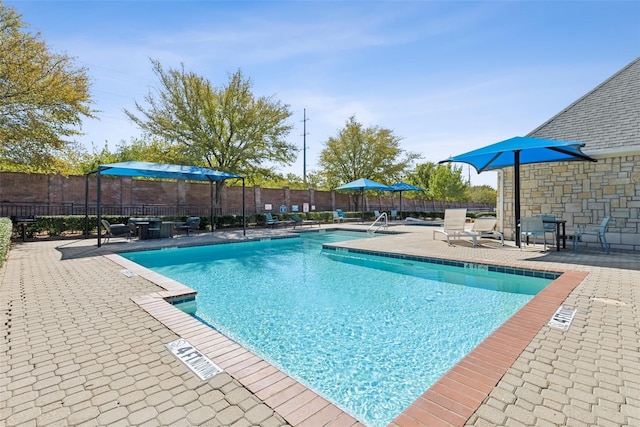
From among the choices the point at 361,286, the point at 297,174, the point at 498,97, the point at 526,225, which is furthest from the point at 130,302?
the point at 297,174

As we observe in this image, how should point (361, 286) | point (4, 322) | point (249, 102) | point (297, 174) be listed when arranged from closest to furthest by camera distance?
point (4, 322) < point (361, 286) < point (249, 102) < point (297, 174)

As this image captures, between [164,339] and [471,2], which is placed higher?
[471,2]

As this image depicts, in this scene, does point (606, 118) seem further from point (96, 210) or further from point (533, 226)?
point (96, 210)

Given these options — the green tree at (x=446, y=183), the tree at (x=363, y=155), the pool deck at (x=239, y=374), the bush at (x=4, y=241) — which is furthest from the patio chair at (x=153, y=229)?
the green tree at (x=446, y=183)

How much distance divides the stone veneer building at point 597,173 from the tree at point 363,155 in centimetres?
1476

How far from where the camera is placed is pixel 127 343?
262 cm

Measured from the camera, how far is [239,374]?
212 centimetres

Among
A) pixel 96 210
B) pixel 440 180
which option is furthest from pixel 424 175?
pixel 96 210

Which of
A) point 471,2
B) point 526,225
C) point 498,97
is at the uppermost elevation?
point 471,2

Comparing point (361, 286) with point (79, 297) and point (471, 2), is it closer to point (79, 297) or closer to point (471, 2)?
point (79, 297)

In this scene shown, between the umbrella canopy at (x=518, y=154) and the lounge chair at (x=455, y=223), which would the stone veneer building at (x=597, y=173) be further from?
the lounge chair at (x=455, y=223)

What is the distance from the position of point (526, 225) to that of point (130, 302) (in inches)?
340

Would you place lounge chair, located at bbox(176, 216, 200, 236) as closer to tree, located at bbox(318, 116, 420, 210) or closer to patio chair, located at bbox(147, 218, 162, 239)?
patio chair, located at bbox(147, 218, 162, 239)

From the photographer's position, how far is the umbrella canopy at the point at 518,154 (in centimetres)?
678
